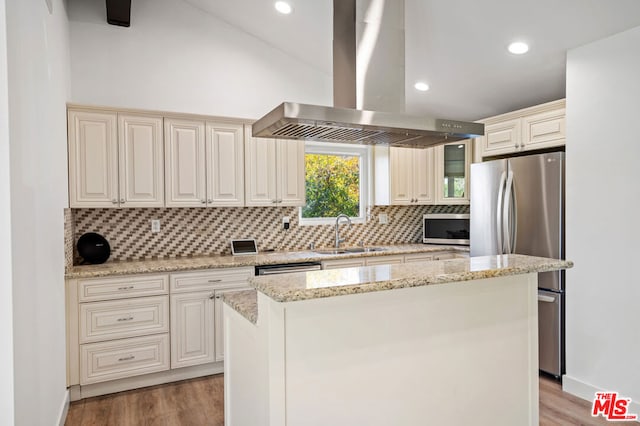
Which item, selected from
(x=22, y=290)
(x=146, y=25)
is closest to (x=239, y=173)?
(x=146, y=25)

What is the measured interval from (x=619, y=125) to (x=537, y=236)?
0.99 meters

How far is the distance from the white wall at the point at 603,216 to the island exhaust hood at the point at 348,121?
1.07 metres

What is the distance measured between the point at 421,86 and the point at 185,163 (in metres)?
2.39

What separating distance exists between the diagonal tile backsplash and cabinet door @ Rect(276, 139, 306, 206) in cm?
33

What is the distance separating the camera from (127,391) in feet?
10.4

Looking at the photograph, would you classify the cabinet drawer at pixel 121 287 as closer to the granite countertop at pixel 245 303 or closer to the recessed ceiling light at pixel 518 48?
the granite countertop at pixel 245 303

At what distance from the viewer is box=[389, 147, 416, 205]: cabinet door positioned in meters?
4.59

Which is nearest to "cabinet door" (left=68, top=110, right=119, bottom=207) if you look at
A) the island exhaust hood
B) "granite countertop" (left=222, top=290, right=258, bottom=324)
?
the island exhaust hood

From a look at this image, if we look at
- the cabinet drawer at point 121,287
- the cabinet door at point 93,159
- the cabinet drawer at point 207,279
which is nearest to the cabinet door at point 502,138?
the cabinet drawer at point 207,279

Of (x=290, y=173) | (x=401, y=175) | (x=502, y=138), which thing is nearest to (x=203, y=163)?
(x=290, y=173)

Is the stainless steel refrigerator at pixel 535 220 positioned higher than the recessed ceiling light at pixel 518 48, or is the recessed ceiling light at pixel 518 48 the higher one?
the recessed ceiling light at pixel 518 48

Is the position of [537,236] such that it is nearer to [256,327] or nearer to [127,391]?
[256,327]

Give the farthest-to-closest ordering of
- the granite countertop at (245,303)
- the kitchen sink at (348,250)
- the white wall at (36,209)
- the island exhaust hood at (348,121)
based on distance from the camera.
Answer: the kitchen sink at (348,250), the island exhaust hood at (348,121), the granite countertop at (245,303), the white wall at (36,209)

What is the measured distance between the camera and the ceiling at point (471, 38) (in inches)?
107
